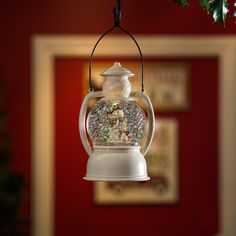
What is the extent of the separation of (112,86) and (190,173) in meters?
3.23

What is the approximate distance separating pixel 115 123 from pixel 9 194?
289cm

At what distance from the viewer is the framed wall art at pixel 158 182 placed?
4.99 m

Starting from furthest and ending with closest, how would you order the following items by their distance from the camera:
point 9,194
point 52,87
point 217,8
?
point 52,87 → point 9,194 → point 217,8

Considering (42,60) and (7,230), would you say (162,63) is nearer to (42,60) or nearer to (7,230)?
(42,60)

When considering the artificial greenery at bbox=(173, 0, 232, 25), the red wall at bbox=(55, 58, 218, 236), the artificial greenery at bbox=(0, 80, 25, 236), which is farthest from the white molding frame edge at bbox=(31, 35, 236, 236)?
the artificial greenery at bbox=(173, 0, 232, 25)

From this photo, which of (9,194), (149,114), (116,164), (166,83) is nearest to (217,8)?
(149,114)

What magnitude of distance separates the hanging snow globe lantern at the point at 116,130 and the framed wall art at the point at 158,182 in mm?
3066

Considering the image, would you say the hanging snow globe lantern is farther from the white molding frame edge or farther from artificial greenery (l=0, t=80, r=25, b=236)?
the white molding frame edge

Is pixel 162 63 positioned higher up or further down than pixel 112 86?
higher up

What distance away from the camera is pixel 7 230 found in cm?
492

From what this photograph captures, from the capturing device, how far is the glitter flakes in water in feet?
6.25

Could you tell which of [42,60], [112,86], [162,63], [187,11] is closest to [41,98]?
[42,60]

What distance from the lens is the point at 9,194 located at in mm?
4664

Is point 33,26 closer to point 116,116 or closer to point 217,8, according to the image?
point 116,116
